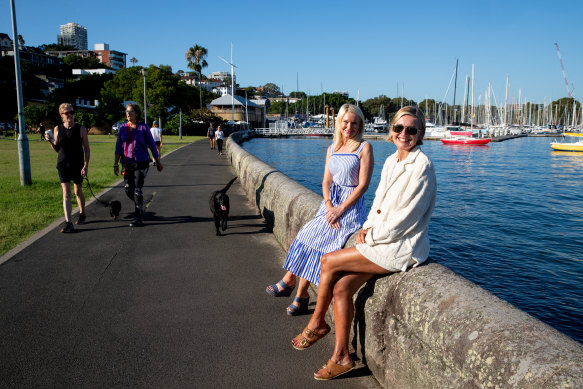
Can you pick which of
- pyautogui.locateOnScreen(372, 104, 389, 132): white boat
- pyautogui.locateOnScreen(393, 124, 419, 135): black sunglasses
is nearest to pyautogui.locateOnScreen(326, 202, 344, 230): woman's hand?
pyautogui.locateOnScreen(393, 124, 419, 135): black sunglasses

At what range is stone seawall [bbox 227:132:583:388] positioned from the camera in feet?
5.95

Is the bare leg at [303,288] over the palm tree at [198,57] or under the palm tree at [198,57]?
under

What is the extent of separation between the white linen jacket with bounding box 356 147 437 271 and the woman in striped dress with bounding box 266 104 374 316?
859 millimetres

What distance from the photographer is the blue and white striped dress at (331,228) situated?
385 centimetres

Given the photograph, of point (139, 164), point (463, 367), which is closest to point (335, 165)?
point (463, 367)

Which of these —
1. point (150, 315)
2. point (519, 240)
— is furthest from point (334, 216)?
point (519, 240)

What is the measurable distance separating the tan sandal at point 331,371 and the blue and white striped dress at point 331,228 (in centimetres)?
87

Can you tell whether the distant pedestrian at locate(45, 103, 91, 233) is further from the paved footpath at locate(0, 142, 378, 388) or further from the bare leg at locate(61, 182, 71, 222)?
the paved footpath at locate(0, 142, 378, 388)

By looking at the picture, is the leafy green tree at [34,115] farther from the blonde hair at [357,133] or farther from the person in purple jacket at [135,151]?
the blonde hair at [357,133]

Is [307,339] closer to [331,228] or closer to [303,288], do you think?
[303,288]

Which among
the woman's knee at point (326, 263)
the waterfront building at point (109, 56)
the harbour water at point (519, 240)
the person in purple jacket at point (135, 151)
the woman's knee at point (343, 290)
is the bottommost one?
the harbour water at point (519, 240)

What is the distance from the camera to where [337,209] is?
391 cm

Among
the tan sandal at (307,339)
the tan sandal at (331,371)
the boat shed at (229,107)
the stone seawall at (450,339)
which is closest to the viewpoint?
the stone seawall at (450,339)

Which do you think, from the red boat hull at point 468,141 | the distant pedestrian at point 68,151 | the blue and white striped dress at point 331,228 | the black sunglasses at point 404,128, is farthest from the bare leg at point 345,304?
the red boat hull at point 468,141
